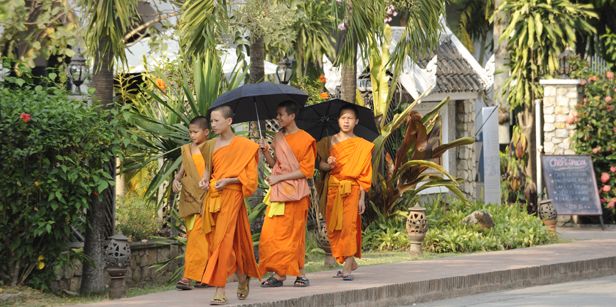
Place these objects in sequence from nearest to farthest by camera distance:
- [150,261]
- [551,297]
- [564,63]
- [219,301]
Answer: [219,301] → [551,297] → [150,261] → [564,63]

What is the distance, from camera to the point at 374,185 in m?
18.8

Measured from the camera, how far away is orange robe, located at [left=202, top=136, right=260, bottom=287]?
1200 centimetres

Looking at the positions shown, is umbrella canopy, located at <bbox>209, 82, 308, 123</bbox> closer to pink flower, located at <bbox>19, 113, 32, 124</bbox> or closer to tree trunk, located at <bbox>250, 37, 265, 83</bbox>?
pink flower, located at <bbox>19, 113, 32, 124</bbox>

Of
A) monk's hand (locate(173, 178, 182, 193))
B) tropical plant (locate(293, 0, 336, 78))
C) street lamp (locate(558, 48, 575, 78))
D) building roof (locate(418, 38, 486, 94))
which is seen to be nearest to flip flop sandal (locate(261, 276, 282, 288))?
monk's hand (locate(173, 178, 182, 193))

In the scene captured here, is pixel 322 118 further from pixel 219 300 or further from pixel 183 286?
pixel 219 300

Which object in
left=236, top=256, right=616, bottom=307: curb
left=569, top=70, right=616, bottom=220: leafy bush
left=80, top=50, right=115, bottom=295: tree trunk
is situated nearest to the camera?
left=236, top=256, right=616, bottom=307: curb

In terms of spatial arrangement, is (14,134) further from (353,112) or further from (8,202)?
(353,112)

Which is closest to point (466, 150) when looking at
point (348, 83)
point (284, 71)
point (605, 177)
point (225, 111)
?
point (605, 177)

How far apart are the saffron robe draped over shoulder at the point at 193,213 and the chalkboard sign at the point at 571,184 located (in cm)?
1111

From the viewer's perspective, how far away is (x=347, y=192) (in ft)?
46.1

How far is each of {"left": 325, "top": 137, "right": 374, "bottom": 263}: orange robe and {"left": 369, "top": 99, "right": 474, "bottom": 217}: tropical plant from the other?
4.42 m

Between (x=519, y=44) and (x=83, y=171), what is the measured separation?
1398cm

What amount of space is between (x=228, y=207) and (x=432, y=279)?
3013 millimetres

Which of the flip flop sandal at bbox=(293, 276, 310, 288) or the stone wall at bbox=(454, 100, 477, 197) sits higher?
the stone wall at bbox=(454, 100, 477, 197)
